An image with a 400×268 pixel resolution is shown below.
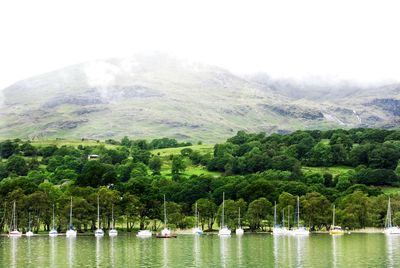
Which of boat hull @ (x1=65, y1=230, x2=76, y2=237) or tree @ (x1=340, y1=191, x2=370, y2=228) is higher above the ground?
tree @ (x1=340, y1=191, x2=370, y2=228)

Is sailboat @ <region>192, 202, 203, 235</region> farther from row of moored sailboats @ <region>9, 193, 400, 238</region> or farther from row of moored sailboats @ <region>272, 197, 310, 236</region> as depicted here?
row of moored sailboats @ <region>272, 197, 310, 236</region>

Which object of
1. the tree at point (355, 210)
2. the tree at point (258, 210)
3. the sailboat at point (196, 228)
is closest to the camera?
the sailboat at point (196, 228)

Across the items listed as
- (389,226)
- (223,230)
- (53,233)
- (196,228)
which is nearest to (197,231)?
(196,228)

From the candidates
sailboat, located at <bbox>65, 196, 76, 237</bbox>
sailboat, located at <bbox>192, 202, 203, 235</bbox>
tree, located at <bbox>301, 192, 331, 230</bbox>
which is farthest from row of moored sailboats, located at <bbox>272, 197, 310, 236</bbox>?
sailboat, located at <bbox>65, 196, 76, 237</bbox>

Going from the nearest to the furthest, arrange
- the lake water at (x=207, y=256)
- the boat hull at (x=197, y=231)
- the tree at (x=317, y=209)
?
the lake water at (x=207, y=256) → the boat hull at (x=197, y=231) → the tree at (x=317, y=209)

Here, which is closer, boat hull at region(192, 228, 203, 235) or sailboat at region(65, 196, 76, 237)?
sailboat at region(65, 196, 76, 237)

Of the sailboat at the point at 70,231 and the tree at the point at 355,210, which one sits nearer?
the sailboat at the point at 70,231

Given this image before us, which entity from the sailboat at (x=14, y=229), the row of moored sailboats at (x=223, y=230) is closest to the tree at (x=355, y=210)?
the row of moored sailboats at (x=223, y=230)

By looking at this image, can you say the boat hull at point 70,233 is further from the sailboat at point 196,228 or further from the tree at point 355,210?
the tree at point 355,210

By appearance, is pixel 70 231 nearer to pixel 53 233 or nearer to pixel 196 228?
pixel 53 233

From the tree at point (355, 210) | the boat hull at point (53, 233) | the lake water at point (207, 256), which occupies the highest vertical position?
the tree at point (355, 210)

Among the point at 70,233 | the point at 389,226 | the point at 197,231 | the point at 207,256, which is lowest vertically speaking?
the point at 207,256

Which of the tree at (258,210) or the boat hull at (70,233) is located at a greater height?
the tree at (258,210)

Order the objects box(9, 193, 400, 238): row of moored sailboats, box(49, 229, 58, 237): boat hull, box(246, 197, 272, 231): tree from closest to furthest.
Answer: box(9, 193, 400, 238): row of moored sailboats
box(49, 229, 58, 237): boat hull
box(246, 197, 272, 231): tree
